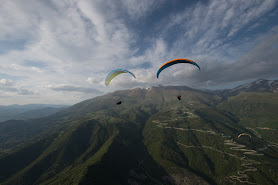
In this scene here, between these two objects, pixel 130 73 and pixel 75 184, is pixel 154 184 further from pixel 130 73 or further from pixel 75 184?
pixel 130 73

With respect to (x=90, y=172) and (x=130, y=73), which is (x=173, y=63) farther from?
(x=90, y=172)

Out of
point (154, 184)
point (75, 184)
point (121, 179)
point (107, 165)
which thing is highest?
point (75, 184)

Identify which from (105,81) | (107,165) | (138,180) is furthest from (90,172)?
(105,81)

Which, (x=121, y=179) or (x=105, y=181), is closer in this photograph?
(x=105, y=181)

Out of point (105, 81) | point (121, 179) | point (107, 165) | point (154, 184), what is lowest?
point (154, 184)

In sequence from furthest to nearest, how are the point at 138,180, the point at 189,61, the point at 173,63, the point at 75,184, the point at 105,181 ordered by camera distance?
the point at 138,180 → the point at 105,181 → the point at 75,184 → the point at 173,63 → the point at 189,61

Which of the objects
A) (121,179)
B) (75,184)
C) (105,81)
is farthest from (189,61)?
(121,179)

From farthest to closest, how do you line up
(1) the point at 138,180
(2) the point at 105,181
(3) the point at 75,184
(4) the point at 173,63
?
(1) the point at 138,180
(2) the point at 105,181
(3) the point at 75,184
(4) the point at 173,63

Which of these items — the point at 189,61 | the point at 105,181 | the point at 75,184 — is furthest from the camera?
the point at 105,181

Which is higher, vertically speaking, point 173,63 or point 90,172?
point 173,63
